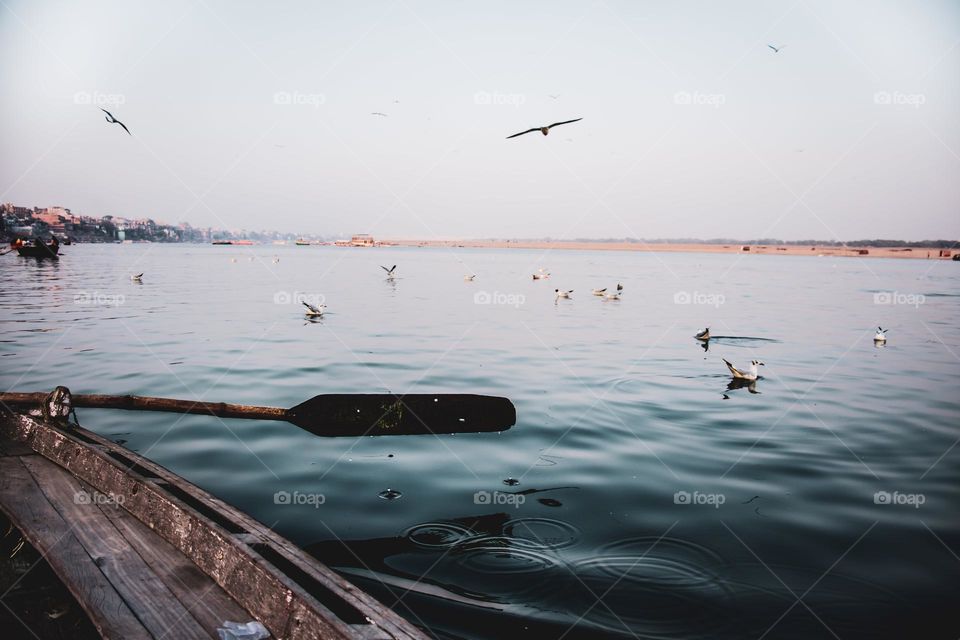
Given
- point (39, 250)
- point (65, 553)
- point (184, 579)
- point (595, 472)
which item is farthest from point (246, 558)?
point (39, 250)

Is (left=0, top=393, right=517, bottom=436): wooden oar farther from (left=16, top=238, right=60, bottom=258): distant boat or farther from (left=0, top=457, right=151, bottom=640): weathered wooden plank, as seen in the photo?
(left=16, top=238, right=60, bottom=258): distant boat

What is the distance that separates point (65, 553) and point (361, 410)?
628 centimetres

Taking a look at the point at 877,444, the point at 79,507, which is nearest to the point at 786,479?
the point at 877,444

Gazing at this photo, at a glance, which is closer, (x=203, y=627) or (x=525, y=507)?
(x=203, y=627)

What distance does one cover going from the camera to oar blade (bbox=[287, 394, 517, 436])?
11.1 m

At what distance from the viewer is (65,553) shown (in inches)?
198

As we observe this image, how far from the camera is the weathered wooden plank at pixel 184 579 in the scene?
13.7ft

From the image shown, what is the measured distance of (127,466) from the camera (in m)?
6.71

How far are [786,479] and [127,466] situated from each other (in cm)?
953

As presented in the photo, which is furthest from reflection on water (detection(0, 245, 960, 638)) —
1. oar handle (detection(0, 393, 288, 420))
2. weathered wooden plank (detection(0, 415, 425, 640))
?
weathered wooden plank (detection(0, 415, 425, 640))

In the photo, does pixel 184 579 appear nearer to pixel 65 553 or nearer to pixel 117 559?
pixel 117 559

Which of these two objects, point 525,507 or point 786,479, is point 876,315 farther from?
point 525,507

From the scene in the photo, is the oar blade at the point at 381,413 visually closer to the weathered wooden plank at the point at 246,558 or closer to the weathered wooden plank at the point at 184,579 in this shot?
the weathered wooden plank at the point at 246,558

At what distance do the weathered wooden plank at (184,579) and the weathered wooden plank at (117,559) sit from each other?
0.05 meters
